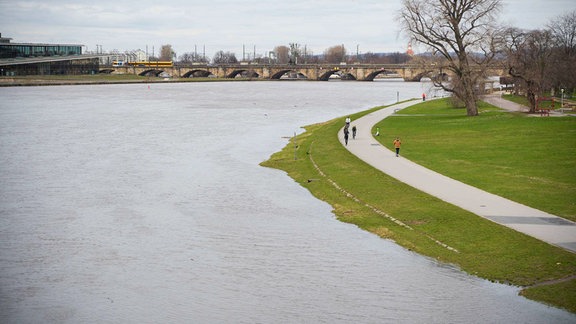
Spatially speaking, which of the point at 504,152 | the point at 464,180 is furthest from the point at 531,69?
the point at 464,180

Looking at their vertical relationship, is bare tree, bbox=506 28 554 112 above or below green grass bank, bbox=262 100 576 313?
above

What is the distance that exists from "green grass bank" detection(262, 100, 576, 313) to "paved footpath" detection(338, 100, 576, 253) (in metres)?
0.60

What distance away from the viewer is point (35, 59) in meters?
182

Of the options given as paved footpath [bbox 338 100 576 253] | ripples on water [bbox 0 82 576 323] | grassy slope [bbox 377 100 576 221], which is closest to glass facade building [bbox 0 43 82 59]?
grassy slope [bbox 377 100 576 221]

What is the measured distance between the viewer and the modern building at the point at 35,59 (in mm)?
174375

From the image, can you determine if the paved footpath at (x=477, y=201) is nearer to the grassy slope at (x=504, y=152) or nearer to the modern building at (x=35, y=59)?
the grassy slope at (x=504, y=152)

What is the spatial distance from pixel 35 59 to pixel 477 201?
17468 centimetres

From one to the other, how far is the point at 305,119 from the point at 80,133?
2642 centimetres

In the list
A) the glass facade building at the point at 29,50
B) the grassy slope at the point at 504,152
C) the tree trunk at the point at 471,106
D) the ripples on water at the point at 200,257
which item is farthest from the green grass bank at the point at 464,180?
the glass facade building at the point at 29,50

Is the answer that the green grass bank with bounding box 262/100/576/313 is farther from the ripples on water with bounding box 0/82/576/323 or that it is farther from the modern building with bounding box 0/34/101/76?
the modern building with bounding box 0/34/101/76

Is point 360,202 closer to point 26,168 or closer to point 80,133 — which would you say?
point 26,168

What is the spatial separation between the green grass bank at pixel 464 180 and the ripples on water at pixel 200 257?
0.92 metres

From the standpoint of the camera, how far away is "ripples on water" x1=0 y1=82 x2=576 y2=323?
1864 cm

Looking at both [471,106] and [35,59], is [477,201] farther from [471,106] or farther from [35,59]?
[35,59]
